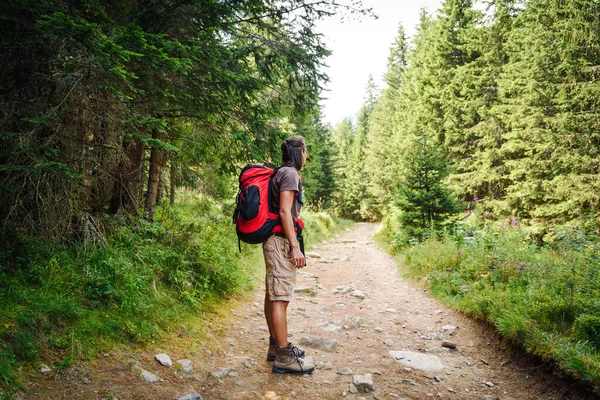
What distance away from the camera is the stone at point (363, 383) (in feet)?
11.1

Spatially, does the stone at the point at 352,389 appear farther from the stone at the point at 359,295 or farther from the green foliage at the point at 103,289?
the stone at the point at 359,295

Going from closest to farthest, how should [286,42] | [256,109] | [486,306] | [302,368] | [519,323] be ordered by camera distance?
[302,368] < [519,323] < [486,306] < [256,109] < [286,42]

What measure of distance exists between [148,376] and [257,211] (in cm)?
182

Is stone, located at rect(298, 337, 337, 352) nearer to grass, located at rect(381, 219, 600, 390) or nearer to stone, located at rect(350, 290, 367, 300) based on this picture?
grass, located at rect(381, 219, 600, 390)

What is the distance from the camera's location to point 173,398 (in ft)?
9.21

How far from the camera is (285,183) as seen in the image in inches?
135

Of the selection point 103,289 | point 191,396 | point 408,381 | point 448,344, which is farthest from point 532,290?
point 103,289

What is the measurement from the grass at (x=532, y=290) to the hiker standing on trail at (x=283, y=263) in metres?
2.68

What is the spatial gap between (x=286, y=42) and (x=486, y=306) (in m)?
5.68

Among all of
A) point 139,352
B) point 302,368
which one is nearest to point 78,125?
point 139,352

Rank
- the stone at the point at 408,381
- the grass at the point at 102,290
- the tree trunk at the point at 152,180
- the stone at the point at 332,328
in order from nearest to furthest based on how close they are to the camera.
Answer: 1. the grass at the point at 102,290
2. the stone at the point at 408,381
3. the stone at the point at 332,328
4. the tree trunk at the point at 152,180

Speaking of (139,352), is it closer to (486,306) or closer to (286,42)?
(486,306)

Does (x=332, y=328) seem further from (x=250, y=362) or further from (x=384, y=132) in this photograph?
(x=384, y=132)

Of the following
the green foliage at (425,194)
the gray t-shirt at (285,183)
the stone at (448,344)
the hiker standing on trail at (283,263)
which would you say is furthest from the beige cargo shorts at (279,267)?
the green foliage at (425,194)
